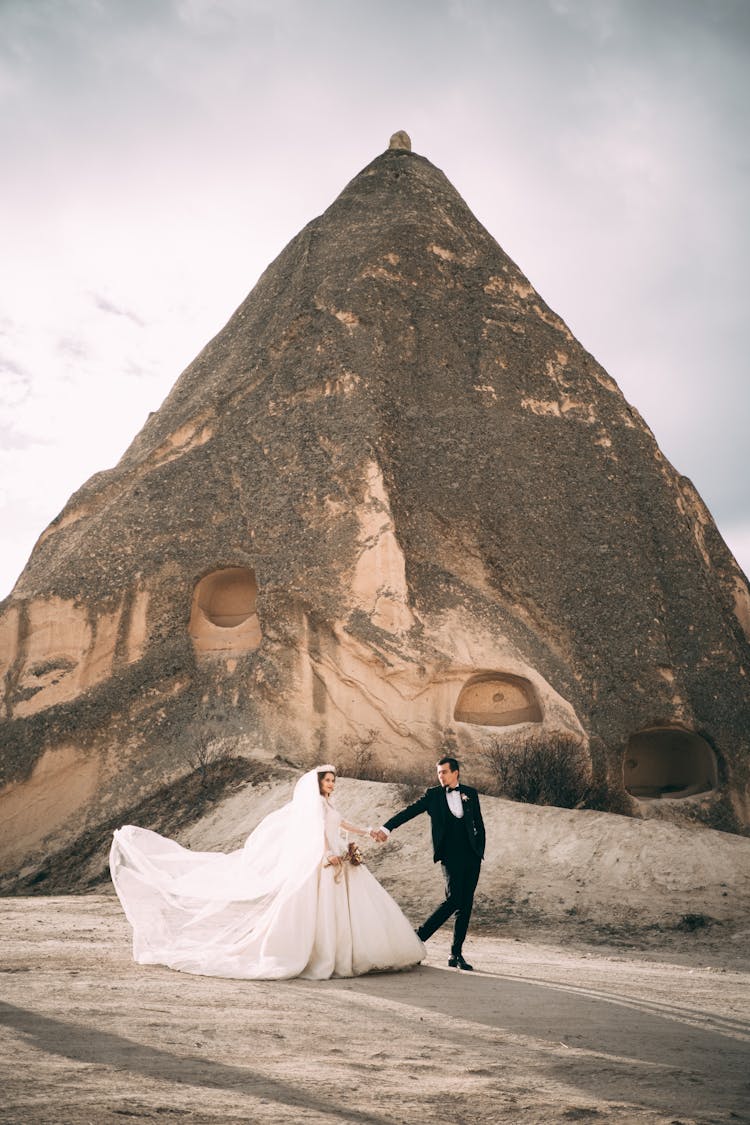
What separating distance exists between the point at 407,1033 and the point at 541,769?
27.0ft

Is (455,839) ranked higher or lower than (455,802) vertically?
lower

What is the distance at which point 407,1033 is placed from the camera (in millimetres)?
4129

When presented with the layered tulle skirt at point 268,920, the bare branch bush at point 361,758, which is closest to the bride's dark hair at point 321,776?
the layered tulle skirt at point 268,920

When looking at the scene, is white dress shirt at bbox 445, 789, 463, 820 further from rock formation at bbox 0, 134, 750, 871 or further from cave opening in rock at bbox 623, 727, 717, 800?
cave opening in rock at bbox 623, 727, 717, 800

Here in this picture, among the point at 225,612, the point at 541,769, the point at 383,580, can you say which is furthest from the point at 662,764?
the point at 225,612

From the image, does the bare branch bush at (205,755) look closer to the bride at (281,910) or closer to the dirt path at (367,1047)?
the bride at (281,910)

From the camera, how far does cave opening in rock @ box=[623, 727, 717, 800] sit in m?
14.6

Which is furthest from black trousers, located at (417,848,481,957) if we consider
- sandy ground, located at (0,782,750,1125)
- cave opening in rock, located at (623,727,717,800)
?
cave opening in rock, located at (623,727,717,800)

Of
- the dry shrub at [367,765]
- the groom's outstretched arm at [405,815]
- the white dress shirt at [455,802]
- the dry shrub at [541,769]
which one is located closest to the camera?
the groom's outstretched arm at [405,815]

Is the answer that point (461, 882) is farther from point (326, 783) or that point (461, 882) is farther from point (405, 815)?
point (326, 783)

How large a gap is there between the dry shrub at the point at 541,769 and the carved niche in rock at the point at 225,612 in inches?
151

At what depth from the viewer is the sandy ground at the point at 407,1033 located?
306cm

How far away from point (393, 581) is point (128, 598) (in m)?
3.90

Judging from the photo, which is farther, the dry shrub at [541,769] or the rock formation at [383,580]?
the rock formation at [383,580]
